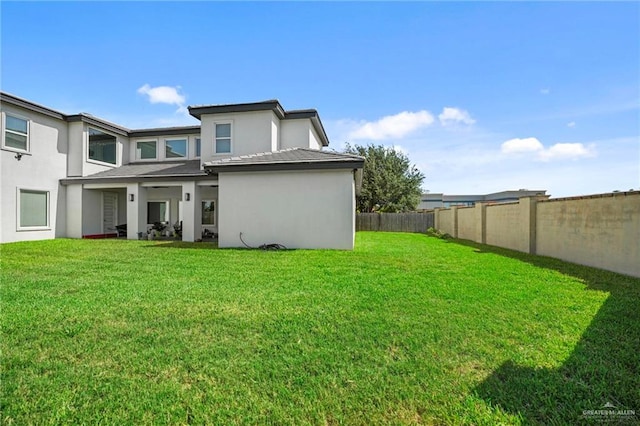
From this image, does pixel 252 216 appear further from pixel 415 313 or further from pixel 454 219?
pixel 454 219

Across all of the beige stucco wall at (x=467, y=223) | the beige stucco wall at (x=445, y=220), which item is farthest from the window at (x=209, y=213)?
the beige stucco wall at (x=445, y=220)

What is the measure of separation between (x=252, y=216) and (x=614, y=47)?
12.4m

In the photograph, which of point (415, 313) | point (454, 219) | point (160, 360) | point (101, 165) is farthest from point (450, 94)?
point (101, 165)

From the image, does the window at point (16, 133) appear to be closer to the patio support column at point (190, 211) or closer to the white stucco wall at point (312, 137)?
the patio support column at point (190, 211)

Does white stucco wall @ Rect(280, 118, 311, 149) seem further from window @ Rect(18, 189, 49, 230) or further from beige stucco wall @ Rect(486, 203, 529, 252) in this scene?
window @ Rect(18, 189, 49, 230)

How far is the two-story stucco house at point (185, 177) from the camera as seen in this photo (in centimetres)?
1197


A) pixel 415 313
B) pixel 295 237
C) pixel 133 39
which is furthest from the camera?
pixel 295 237

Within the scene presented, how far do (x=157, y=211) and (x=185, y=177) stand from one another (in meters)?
6.00

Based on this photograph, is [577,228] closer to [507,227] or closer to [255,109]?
[507,227]

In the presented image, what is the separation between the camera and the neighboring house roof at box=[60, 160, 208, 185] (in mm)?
15095

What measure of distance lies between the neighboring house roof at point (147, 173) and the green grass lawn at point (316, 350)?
894 cm

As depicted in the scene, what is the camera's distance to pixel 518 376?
2883mm

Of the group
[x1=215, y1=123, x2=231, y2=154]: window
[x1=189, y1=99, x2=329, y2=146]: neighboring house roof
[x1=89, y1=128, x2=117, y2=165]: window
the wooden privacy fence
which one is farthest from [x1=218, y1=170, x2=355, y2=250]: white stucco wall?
the wooden privacy fence

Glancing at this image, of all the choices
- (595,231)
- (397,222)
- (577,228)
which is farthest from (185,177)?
(397,222)
